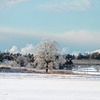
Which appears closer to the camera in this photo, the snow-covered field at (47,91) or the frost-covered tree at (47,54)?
the snow-covered field at (47,91)

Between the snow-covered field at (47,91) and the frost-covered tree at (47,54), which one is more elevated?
the frost-covered tree at (47,54)

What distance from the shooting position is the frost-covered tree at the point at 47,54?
94375 mm

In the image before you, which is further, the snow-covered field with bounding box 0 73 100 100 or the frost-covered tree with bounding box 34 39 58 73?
the frost-covered tree with bounding box 34 39 58 73

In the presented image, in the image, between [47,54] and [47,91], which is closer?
[47,91]

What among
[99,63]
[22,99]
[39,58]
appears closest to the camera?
[22,99]

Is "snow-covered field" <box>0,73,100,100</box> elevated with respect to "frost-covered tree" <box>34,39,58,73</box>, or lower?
lower

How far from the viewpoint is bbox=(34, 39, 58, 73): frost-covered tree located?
3716 inches

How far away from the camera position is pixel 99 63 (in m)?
182

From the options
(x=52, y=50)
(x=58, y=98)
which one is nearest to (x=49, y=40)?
(x=52, y=50)

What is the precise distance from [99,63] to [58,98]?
520ft

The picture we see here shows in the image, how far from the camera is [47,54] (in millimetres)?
94875

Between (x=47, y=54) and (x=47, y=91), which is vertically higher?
(x=47, y=54)

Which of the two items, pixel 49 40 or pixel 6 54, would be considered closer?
pixel 49 40

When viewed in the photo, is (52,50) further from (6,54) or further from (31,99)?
(6,54)
